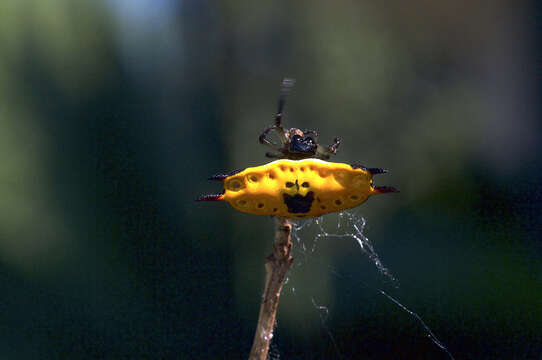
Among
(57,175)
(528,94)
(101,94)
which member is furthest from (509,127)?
(57,175)

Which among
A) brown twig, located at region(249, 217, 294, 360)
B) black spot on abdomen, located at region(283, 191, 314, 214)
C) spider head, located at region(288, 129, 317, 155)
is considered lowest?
brown twig, located at region(249, 217, 294, 360)

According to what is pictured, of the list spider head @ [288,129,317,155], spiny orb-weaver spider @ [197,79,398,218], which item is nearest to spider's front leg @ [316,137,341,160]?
spider head @ [288,129,317,155]

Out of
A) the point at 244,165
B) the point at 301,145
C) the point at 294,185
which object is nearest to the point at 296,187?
the point at 294,185

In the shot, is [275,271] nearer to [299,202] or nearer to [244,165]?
[299,202]

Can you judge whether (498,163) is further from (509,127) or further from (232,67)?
(232,67)

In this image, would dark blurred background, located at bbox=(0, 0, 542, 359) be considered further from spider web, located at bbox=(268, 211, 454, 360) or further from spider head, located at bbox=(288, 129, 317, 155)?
spider head, located at bbox=(288, 129, 317, 155)

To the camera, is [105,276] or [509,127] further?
[105,276]

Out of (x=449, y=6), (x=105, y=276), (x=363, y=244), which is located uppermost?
(x=449, y=6)
